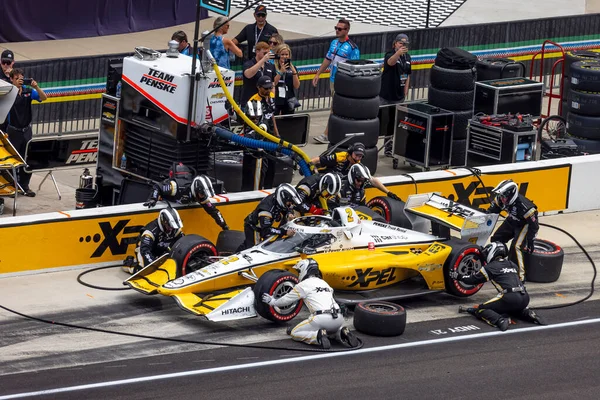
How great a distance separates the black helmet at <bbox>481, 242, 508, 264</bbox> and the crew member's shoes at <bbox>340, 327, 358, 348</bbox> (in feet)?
8.36

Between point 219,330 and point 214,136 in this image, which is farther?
point 214,136

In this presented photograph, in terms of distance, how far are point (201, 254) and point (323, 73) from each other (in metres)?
10.00

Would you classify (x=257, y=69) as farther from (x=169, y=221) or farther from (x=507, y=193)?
(x=507, y=193)

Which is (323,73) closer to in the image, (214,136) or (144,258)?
(214,136)

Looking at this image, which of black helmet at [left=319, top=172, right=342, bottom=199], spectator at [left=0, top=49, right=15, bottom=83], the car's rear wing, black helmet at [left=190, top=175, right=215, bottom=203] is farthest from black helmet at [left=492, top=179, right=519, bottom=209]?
spectator at [left=0, top=49, right=15, bottom=83]

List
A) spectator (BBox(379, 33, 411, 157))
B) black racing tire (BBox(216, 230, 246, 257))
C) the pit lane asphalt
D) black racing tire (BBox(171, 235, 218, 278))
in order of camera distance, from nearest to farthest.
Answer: the pit lane asphalt → black racing tire (BBox(171, 235, 218, 278)) → black racing tire (BBox(216, 230, 246, 257)) → spectator (BBox(379, 33, 411, 157))

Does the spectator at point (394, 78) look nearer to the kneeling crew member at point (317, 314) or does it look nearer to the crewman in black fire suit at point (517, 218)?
the crewman in black fire suit at point (517, 218)

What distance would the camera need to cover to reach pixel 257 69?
71.8 ft

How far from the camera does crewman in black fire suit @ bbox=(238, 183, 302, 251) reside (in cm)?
1741

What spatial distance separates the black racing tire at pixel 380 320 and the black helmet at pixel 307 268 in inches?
28.2

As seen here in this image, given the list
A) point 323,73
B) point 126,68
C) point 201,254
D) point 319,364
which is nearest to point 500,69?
point 323,73

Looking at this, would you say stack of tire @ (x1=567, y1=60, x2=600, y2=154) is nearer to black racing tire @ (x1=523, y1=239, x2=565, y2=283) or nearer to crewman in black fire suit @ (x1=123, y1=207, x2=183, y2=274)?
black racing tire @ (x1=523, y1=239, x2=565, y2=283)

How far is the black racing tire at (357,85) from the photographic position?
2217 cm

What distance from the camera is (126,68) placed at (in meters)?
19.8
